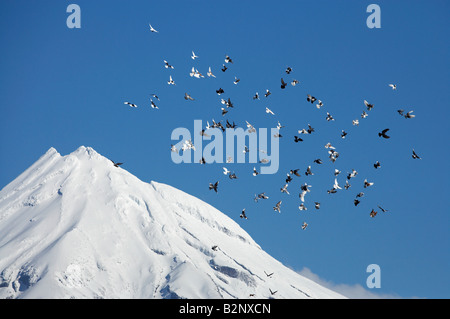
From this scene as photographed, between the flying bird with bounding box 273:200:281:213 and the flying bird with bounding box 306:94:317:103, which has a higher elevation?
the flying bird with bounding box 306:94:317:103

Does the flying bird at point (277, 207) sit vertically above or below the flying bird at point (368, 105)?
below

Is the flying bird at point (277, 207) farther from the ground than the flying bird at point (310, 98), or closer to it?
closer to it

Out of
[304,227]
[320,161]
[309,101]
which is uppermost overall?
[309,101]

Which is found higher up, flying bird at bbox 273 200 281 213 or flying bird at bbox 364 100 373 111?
flying bird at bbox 364 100 373 111
